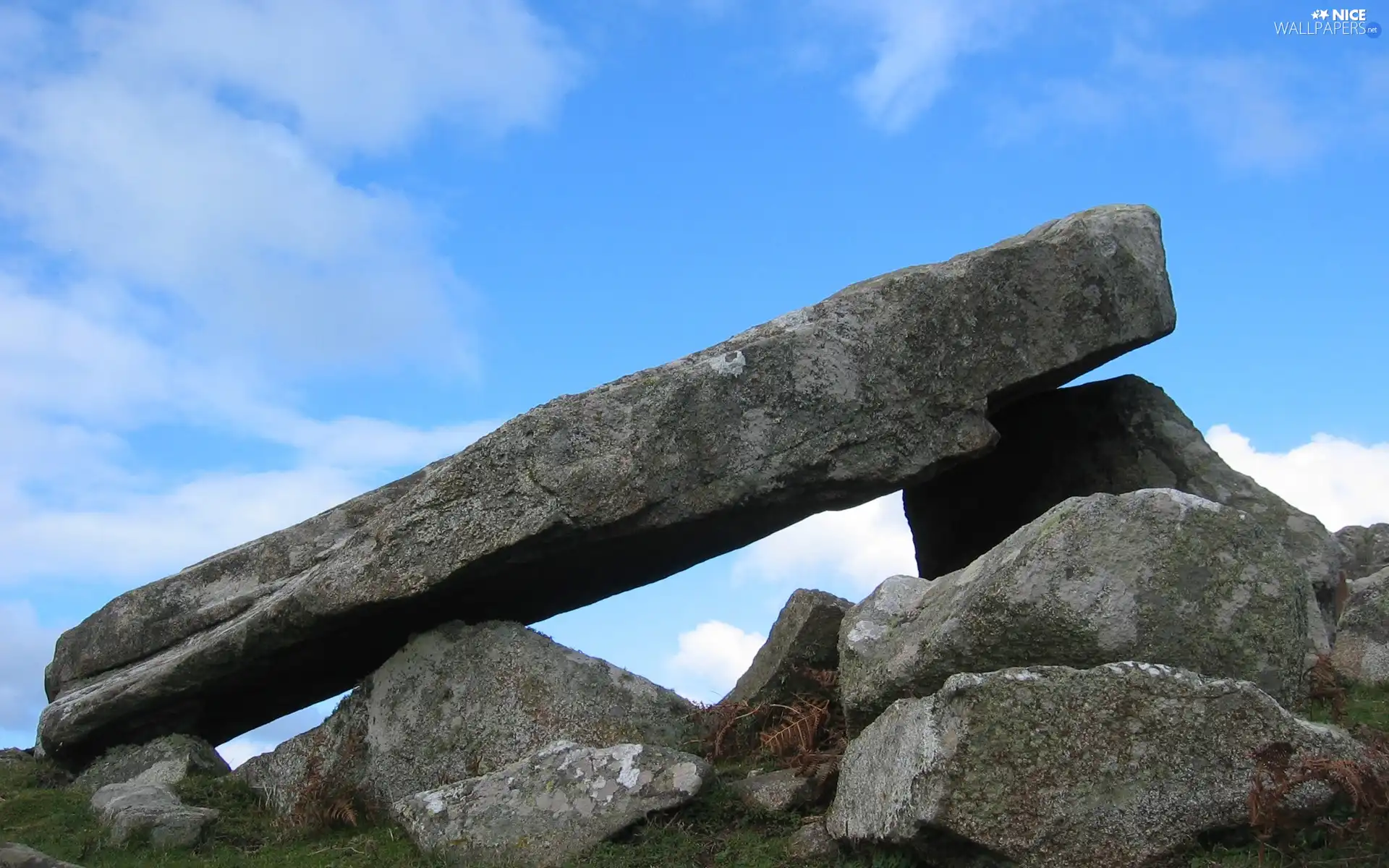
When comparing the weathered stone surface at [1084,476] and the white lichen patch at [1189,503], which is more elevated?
the weathered stone surface at [1084,476]

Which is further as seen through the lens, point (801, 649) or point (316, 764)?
point (316, 764)

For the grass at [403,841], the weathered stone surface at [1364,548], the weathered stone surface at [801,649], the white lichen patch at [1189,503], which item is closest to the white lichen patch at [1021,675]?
the grass at [403,841]

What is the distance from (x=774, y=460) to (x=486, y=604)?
3034 mm

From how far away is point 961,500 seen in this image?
1571cm

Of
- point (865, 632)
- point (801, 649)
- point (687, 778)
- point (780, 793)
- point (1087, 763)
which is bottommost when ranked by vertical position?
point (1087, 763)

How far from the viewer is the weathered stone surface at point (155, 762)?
13.4m

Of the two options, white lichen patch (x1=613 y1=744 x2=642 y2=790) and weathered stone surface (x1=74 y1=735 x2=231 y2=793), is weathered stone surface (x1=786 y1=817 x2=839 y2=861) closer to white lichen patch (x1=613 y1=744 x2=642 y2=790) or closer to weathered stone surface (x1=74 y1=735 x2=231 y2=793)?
white lichen patch (x1=613 y1=744 x2=642 y2=790)

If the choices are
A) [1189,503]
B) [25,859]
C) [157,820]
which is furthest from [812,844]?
[157,820]

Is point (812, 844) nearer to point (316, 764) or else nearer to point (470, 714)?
point (470, 714)

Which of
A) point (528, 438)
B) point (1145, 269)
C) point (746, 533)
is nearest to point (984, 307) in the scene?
point (1145, 269)

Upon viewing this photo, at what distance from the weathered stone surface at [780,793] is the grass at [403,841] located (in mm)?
71

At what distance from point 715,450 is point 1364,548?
1093 centimetres

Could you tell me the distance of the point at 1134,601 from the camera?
8.06 meters

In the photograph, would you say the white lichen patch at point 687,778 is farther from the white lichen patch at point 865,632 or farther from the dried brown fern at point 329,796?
the dried brown fern at point 329,796
